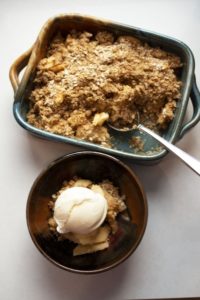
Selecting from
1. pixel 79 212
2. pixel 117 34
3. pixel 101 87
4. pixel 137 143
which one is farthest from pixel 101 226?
pixel 117 34

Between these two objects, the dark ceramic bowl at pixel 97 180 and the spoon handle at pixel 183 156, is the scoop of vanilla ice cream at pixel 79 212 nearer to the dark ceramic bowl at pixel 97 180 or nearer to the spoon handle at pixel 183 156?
the dark ceramic bowl at pixel 97 180

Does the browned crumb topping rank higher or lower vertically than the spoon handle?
lower

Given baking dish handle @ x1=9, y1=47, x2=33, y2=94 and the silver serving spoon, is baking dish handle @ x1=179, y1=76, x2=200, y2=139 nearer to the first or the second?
the silver serving spoon

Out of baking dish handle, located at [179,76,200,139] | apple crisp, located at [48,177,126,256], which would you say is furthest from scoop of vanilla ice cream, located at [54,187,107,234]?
baking dish handle, located at [179,76,200,139]

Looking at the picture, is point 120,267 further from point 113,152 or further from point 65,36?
point 65,36

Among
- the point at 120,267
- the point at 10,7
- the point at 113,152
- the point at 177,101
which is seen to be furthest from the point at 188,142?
the point at 10,7
